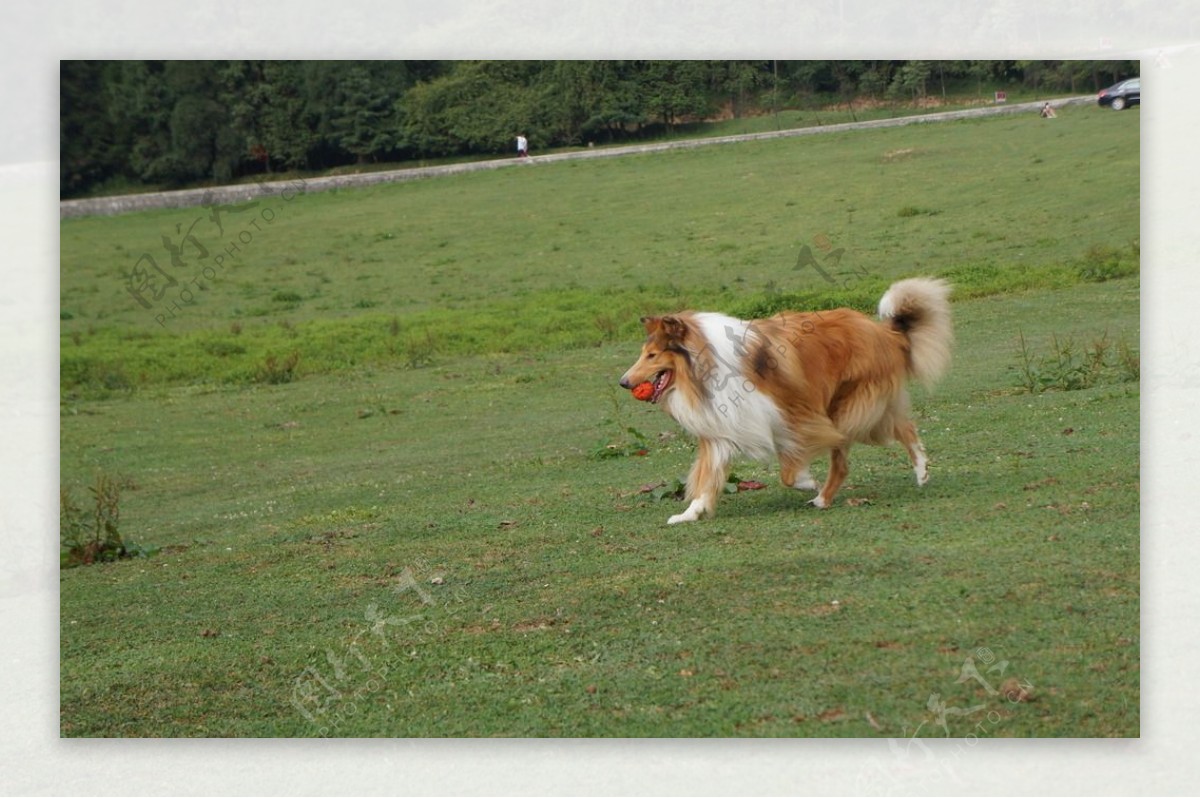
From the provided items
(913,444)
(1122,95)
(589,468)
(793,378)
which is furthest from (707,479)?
(1122,95)

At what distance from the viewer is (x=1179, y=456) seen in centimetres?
735

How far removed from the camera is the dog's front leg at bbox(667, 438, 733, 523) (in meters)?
7.42

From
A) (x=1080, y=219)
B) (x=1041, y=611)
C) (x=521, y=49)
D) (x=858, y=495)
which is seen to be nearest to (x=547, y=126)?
(x=521, y=49)

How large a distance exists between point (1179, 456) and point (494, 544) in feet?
11.9

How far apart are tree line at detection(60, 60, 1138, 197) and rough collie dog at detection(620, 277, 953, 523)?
1494mm

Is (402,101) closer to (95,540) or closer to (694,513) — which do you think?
(694,513)

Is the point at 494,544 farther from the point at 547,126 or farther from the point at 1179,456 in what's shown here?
the point at 1179,456

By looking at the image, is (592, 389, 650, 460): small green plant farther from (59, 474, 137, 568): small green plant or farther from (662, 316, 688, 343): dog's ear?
(59, 474, 137, 568): small green plant

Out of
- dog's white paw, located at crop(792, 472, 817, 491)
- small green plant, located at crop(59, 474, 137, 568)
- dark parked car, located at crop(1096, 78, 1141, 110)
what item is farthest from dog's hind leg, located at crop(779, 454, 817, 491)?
small green plant, located at crop(59, 474, 137, 568)

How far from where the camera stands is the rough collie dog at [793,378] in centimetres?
733

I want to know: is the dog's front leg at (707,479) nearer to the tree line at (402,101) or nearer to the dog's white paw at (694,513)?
the dog's white paw at (694,513)

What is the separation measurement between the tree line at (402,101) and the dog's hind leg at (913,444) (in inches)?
79.3

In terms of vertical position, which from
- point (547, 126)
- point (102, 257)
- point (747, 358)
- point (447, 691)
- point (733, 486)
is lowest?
point (447, 691)

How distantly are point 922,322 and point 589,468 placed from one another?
3.08 metres
